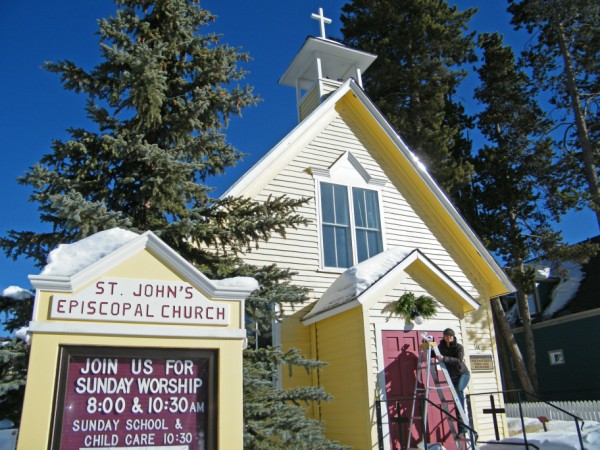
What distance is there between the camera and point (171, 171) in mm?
6797

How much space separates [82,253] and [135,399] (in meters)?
1.29

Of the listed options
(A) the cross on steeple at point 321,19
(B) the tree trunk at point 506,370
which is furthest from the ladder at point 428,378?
(B) the tree trunk at point 506,370

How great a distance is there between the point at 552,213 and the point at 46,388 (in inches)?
880

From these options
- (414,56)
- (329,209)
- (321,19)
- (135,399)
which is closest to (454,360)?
(329,209)

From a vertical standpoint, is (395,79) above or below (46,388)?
above

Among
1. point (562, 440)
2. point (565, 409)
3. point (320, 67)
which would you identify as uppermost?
point (320, 67)

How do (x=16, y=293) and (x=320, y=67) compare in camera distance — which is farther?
(x=320, y=67)

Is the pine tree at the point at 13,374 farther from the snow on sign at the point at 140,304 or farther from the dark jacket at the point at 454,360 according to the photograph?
the dark jacket at the point at 454,360

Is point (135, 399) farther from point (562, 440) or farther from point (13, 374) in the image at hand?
point (562, 440)

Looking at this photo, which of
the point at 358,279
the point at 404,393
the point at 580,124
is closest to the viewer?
the point at 404,393

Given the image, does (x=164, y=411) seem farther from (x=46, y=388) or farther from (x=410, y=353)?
(x=410, y=353)

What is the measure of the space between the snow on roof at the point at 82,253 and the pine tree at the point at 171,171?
1.29 m

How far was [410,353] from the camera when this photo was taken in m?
9.59

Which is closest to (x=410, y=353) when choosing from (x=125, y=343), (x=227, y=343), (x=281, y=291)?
(x=281, y=291)
